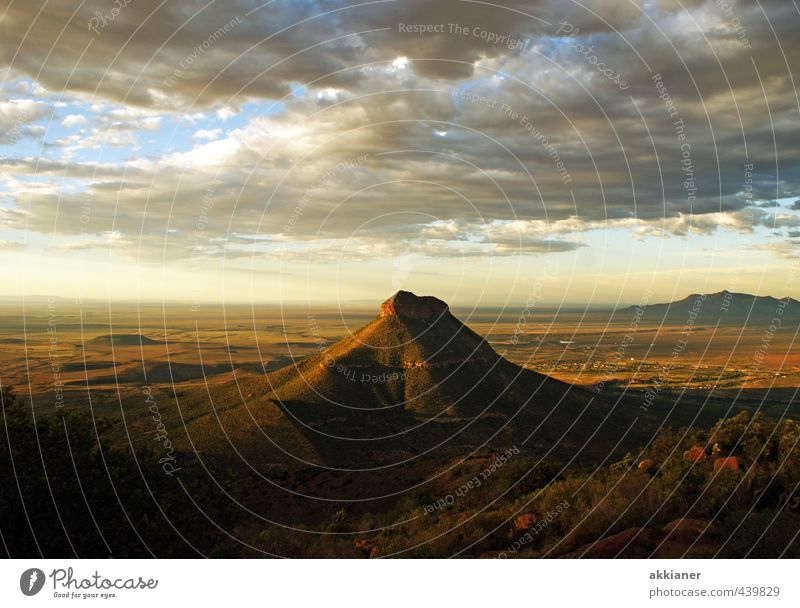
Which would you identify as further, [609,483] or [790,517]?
[609,483]

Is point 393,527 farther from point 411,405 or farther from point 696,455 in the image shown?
point 411,405

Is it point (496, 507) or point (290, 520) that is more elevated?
point (496, 507)

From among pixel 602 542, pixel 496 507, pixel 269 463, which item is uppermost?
pixel 602 542

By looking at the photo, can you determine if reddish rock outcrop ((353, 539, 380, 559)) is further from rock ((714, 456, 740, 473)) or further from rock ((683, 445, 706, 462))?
rock ((683, 445, 706, 462))

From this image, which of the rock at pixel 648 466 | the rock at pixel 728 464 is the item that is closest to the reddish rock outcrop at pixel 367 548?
the rock at pixel 648 466

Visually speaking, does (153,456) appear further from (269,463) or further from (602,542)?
(269,463)

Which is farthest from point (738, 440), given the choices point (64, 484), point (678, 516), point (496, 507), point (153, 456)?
point (64, 484)

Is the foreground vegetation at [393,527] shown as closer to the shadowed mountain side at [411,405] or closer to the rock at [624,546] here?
the rock at [624,546]
